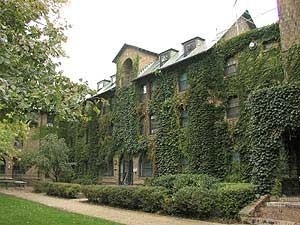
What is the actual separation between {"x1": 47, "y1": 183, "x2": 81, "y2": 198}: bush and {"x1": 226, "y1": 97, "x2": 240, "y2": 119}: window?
38.1 ft

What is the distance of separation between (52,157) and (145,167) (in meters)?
8.43

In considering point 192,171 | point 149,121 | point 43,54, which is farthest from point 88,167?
point 43,54

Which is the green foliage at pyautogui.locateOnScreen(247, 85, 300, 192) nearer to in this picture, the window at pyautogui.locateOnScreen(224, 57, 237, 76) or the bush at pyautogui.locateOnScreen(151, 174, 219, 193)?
the bush at pyautogui.locateOnScreen(151, 174, 219, 193)

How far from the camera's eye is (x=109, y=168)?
33500 millimetres

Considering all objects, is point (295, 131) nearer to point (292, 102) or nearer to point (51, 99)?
point (292, 102)

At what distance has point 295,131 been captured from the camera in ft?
57.5

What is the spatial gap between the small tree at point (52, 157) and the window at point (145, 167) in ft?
24.4

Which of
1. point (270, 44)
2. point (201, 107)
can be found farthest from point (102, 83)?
point (270, 44)

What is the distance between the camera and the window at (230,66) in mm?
23120

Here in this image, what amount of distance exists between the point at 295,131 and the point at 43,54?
12987mm

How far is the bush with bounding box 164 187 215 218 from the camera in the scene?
50.4ft

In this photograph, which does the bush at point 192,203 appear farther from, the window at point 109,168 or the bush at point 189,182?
the window at point 109,168

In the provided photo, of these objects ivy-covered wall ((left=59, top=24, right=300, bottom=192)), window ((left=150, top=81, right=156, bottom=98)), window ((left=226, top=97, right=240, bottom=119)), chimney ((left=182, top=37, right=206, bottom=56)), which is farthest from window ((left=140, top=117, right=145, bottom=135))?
window ((left=226, top=97, right=240, bottom=119))

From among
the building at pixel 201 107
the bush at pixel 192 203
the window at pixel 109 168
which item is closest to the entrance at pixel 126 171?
the building at pixel 201 107
